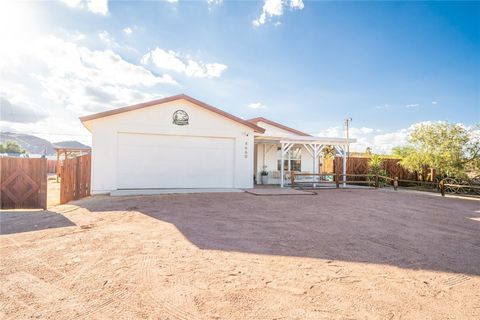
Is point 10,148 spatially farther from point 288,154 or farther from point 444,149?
point 444,149

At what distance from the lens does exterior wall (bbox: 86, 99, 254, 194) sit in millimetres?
11312

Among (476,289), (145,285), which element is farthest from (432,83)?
(145,285)

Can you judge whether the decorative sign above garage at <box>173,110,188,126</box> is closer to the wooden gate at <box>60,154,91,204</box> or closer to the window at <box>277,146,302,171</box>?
the wooden gate at <box>60,154,91,204</box>

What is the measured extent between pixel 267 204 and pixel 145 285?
6.56 meters

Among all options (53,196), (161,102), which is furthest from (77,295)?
(53,196)

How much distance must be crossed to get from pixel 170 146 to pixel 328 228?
877cm

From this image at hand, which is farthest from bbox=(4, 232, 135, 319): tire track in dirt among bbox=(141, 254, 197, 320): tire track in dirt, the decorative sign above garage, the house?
the decorative sign above garage

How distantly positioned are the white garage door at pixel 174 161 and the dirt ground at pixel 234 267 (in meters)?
4.76

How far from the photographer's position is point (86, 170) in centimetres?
1115

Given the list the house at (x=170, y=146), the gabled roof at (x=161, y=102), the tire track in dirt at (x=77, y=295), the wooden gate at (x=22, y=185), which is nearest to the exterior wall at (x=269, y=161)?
the house at (x=170, y=146)

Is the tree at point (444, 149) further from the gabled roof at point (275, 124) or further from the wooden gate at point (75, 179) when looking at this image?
the wooden gate at point (75, 179)

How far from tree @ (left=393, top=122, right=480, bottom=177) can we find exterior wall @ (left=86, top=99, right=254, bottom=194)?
480 inches

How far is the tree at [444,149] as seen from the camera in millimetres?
15391

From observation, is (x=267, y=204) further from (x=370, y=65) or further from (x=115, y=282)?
(x=370, y=65)
